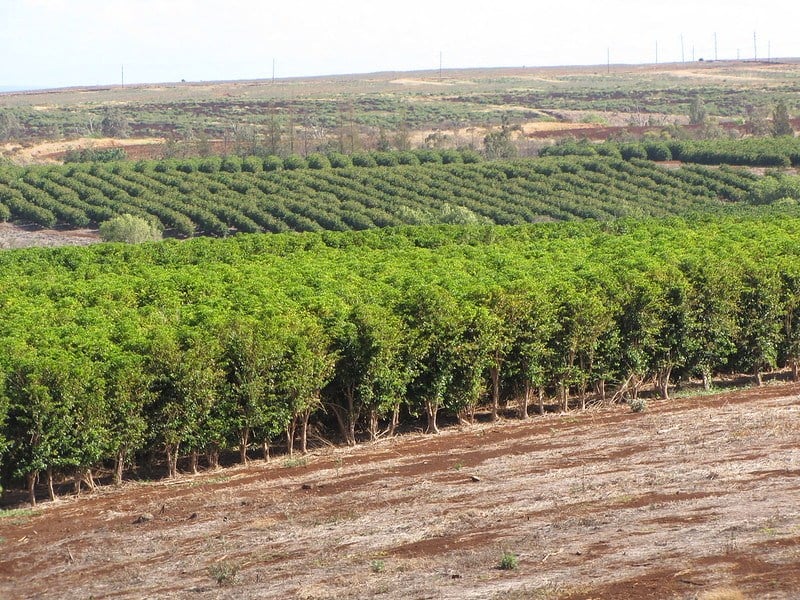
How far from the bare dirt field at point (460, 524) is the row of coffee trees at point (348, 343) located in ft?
3.49

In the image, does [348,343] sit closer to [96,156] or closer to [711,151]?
[711,151]

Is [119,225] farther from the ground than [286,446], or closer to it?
farther from the ground

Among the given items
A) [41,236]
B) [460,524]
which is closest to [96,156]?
[41,236]

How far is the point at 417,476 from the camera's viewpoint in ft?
67.0

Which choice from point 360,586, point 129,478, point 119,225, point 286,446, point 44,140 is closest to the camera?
point 360,586

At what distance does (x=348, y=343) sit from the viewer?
22.8 metres

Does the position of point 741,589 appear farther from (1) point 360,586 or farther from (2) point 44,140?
(2) point 44,140

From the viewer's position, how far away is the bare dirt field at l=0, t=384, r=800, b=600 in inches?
573

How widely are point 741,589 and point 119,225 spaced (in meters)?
52.8

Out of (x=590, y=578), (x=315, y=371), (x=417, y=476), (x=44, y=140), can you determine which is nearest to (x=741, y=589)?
(x=590, y=578)

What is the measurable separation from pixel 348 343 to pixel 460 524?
6.44 m

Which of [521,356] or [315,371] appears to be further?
[521,356]

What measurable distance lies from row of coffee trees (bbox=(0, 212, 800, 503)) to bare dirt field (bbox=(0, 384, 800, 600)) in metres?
1.06

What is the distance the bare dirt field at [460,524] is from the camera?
573 inches
